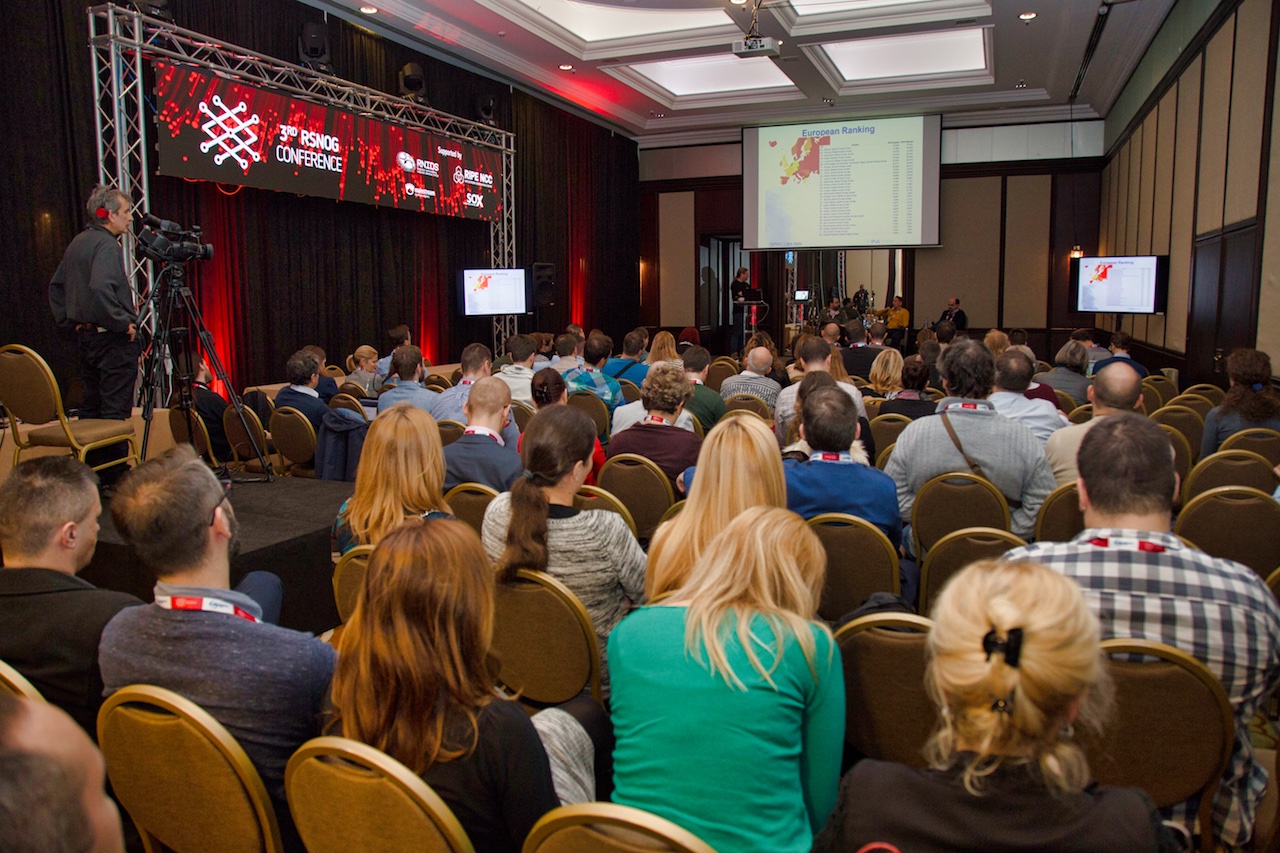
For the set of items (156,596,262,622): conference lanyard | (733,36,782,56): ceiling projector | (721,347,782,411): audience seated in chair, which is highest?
(733,36,782,56): ceiling projector

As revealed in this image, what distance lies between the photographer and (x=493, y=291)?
11648 mm

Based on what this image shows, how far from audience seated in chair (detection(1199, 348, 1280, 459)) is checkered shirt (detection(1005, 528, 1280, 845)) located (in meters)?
3.04

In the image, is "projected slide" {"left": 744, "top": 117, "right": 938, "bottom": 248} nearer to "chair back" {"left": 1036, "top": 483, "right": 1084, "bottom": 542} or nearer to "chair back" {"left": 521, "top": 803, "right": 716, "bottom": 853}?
"chair back" {"left": 1036, "top": 483, "right": 1084, "bottom": 542}

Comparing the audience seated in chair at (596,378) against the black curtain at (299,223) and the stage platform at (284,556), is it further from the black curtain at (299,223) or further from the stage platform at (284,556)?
the black curtain at (299,223)

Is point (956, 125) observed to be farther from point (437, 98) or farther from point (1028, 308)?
point (437, 98)

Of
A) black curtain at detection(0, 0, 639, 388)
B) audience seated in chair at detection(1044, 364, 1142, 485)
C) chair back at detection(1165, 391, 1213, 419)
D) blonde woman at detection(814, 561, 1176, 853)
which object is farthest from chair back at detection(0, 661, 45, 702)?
chair back at detection(1165, 391, 1213, 419)

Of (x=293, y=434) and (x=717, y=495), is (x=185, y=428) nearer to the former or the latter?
(x=293, y=434)

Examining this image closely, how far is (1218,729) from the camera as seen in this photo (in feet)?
5.46

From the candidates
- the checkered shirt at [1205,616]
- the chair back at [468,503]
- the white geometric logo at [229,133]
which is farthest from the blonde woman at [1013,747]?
the white geometric logo at [229,133]

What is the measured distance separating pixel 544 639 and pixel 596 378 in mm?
4673

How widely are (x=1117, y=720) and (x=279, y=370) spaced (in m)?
8.74

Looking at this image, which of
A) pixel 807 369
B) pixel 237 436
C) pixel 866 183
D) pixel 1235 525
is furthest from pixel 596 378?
pixel 866 183

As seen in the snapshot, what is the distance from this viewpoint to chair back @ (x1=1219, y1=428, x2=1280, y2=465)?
4109 mm

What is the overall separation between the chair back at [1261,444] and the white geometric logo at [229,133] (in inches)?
302
